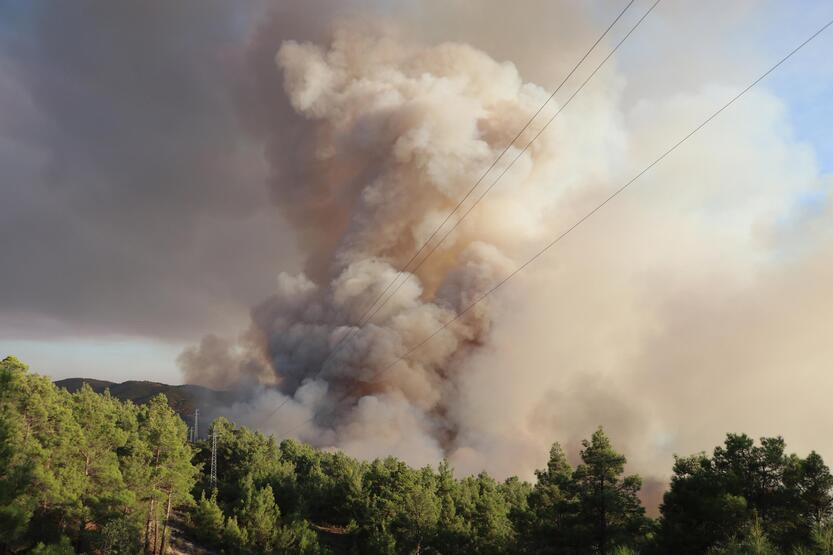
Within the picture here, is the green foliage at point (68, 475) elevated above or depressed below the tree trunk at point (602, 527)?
above

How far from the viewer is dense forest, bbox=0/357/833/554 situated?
25359 millimetres

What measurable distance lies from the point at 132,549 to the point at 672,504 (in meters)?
37.1

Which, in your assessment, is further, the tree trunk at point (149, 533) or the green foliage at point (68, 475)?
the tree trunk at point (149, 533)

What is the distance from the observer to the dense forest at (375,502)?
83.2 feet

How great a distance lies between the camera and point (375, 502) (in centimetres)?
5094

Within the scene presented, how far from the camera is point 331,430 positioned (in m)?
97.5

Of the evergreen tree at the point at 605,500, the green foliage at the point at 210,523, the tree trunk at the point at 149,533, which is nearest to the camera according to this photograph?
the evergreen tree at the point at 605,500

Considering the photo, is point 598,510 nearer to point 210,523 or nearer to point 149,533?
point 210,523

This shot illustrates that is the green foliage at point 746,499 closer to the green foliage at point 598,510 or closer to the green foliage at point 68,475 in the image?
the green foliage at point 598,510

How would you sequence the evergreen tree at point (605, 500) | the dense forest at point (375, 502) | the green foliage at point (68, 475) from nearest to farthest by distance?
1. the dense forest at point (375, 502)
2. the evergreen tree at point (605, 500)
3. the green foliage at point (68, 475)

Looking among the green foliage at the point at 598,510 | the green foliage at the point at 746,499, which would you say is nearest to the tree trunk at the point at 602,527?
the green foliage at the point at 598,510

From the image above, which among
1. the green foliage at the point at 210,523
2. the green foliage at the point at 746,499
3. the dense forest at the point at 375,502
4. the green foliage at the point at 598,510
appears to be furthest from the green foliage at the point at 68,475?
the green foliage at the point at 746,499

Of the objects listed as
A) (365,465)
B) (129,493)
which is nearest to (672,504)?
(129,493)

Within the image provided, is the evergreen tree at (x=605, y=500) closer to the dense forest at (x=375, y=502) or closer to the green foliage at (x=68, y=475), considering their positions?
the dense forest at (x=375, y=502)
